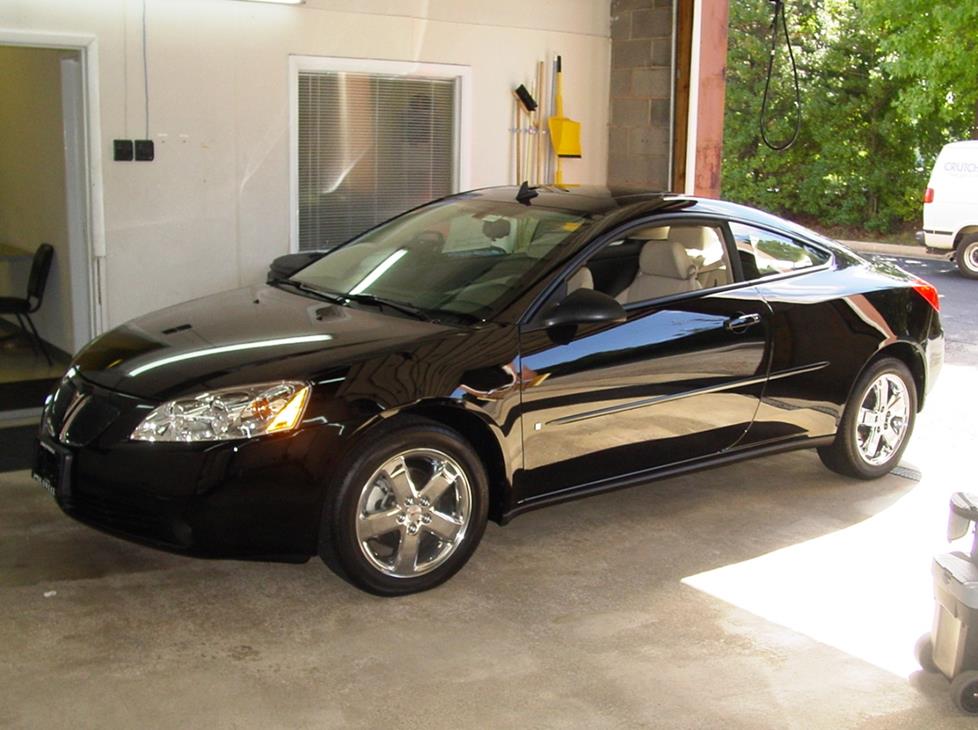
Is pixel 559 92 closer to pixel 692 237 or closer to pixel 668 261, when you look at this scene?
pixel 692 237

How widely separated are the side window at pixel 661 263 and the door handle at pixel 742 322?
0.65 feet

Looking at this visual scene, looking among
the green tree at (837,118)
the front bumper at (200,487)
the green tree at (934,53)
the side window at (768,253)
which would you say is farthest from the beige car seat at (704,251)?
the green tree at (837,118)

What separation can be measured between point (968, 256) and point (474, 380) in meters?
14.1

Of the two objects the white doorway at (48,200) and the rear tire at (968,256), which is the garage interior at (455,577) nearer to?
the white doorway at (48,200)

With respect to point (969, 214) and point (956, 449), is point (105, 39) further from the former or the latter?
point (969, 214)

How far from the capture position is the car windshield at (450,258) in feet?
18.3

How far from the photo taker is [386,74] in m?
9.20

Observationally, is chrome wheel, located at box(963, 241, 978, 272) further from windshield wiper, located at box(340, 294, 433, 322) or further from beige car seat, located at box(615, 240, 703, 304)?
windshield wiper, located at box(340, 294, 433, 322)

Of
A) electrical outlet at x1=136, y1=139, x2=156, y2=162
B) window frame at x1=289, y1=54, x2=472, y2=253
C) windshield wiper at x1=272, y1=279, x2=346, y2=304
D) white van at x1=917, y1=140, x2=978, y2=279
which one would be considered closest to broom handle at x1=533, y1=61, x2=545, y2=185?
window frame at x1=289, y1=54, x2=472, y2=253

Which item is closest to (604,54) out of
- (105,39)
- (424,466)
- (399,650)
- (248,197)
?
(248,197)

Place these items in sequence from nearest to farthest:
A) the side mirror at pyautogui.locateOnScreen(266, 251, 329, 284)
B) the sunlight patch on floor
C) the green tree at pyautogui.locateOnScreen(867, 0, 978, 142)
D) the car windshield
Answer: the sunlight patch on floor, the car windshield, the side mirror at pyautogui.locateOnScreen(266, 251, 329, 284), the green tree at pyautogui.locateOnScreen(867, 0, 978, 142)

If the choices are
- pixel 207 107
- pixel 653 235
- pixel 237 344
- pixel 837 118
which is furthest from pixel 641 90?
pixel 837 118

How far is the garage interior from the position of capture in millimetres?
4305

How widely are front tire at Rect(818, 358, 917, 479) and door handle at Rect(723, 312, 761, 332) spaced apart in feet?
2.96
